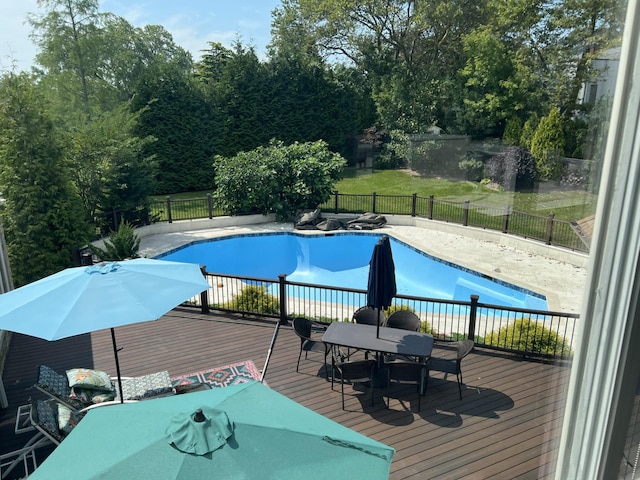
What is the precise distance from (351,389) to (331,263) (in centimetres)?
844

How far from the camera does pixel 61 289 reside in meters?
4.05

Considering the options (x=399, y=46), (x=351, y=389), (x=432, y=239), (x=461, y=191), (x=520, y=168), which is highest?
(x=399, y=46)

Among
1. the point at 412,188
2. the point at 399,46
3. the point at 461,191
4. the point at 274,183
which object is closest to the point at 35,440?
the point at 274,183

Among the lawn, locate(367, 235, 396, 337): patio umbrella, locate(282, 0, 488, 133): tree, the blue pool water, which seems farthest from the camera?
locate(282, 0, 488, 133): tree

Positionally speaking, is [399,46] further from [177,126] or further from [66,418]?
[66,418]

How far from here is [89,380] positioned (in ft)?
16.2

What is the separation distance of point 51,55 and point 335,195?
15.0 m

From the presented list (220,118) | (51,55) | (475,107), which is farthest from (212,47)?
(475,107)

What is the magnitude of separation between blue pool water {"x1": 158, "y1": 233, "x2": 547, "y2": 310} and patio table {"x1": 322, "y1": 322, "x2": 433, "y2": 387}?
18.7ft

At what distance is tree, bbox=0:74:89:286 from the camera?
9.75 m

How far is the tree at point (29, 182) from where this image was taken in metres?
9.75

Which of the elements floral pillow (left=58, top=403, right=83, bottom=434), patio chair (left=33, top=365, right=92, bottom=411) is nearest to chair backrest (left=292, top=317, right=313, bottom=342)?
patio chair (left=33, top=365, right=92, bottom=411)

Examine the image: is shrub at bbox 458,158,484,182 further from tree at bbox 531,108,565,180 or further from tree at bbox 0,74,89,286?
tree at bbox 531,108,565,180

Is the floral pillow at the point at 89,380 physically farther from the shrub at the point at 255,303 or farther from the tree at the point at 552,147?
the tree at the point at 552,147
